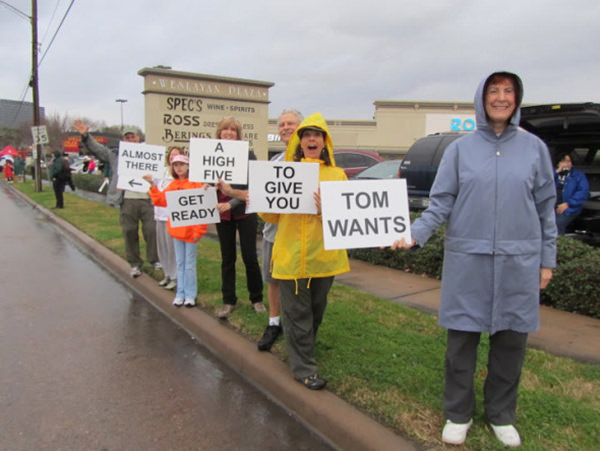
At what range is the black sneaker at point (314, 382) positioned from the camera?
3.37 m

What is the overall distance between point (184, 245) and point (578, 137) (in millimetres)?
6099

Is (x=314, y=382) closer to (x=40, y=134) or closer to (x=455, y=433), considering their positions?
(x=455, y=433)

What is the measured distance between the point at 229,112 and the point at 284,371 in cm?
805

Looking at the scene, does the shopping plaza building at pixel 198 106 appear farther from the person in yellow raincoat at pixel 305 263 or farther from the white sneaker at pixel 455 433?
the white sneaker at pixel 455 433

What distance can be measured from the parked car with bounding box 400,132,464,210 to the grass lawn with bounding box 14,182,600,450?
3539 mm

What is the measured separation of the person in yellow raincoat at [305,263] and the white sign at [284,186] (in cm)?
13

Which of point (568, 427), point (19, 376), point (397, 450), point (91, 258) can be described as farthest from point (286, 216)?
point (91, 258)

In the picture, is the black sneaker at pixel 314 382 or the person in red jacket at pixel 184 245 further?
the person in red jacket at pixel 184 245

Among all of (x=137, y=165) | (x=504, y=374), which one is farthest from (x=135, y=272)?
(x=504, y=374)

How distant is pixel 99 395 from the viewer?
359 centimetres

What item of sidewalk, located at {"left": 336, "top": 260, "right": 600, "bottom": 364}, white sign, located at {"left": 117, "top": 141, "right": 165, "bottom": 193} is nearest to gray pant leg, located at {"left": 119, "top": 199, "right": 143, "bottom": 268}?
white sign, located at {"left": 117, "top": 141, "right": 165, "bottom": 193}

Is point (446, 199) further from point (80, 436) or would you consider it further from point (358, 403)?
point (80, 436)

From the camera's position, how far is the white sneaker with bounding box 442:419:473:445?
266cm

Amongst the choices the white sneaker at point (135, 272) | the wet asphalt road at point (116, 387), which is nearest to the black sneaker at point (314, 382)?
the wet asphalt road at point (116, 387)
